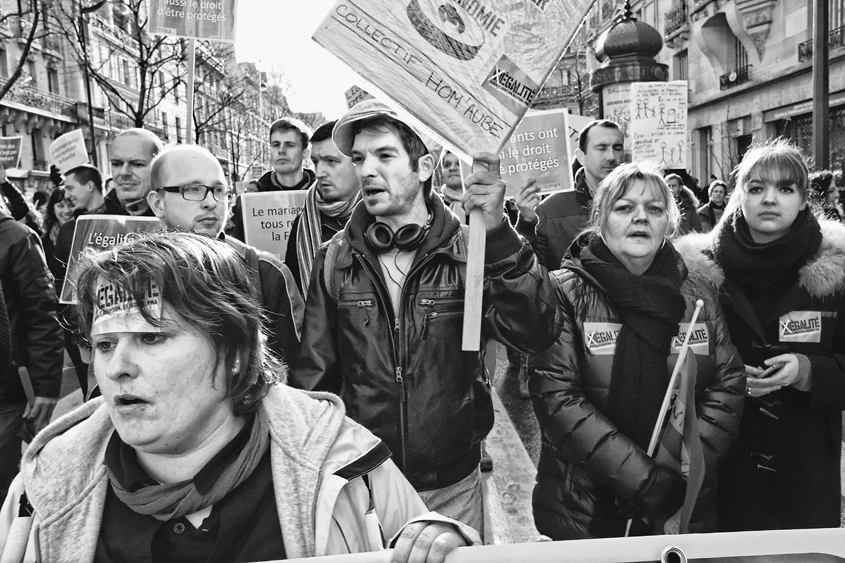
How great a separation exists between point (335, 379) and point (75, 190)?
4897 mm

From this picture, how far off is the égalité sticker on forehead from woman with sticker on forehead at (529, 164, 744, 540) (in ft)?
5.17

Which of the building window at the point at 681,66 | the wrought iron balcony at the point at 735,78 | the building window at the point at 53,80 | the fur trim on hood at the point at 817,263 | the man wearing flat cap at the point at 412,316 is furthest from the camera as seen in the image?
the building window at the point at 53,80

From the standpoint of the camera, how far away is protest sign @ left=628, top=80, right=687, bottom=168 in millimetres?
7465

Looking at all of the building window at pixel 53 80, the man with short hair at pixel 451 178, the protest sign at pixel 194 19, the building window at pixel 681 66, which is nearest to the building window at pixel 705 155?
the building window at pixel 681 66

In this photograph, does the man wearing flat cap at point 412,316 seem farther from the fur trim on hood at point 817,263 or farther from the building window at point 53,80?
the building window at point 53,80

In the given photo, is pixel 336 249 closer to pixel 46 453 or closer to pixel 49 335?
pixel 46 453

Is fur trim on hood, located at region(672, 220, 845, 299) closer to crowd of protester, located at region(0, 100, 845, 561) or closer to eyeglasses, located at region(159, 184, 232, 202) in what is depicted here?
crowd of protester, located at region(0, 100, 845, 561)

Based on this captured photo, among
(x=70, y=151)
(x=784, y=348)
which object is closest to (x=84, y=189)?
(x=70, y=151)

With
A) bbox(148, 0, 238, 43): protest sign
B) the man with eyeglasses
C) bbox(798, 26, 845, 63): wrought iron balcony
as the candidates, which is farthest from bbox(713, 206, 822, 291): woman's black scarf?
bbox(798, 26, 845, 63): wrought iron balcony

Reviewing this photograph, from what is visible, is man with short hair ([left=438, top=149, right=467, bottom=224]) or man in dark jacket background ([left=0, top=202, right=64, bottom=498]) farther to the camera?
man with short hair ([left=438, top=149, right=467, bottom=224])

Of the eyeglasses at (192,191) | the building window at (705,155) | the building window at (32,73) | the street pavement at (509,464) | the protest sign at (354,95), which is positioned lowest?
the street pavement at (509,464)

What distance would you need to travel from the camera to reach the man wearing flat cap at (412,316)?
256 cm

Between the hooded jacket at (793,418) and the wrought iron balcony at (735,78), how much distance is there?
24.1 m

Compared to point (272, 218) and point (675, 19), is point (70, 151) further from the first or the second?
point (675, 19)
